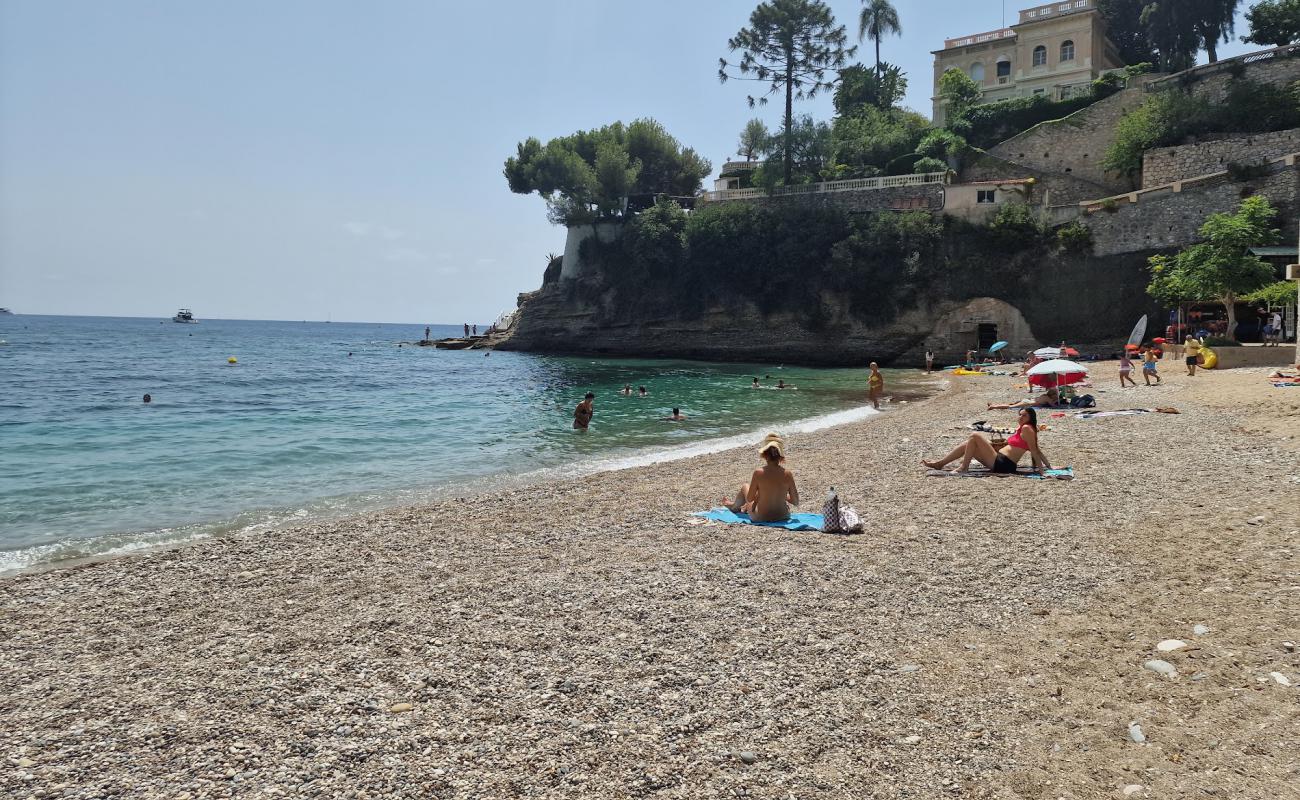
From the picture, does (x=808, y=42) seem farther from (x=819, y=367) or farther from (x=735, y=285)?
(x=819, y=367)

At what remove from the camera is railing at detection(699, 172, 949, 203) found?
4484cm

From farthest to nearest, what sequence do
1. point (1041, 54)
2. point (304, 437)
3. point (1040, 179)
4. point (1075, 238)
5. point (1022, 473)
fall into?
point (1041, 54), point (1040, 179), point (1075, 238), point (304, 437), point (1022, 473)

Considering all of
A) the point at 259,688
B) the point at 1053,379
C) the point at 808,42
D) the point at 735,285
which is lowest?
the point at 259,688

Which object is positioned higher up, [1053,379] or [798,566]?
[1053,379]

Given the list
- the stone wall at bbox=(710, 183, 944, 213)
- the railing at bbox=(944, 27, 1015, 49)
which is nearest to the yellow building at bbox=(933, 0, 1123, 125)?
the railing at bbox=(944, 27, 1015, 49)

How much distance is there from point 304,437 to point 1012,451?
1612 cm

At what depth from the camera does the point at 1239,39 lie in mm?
44031

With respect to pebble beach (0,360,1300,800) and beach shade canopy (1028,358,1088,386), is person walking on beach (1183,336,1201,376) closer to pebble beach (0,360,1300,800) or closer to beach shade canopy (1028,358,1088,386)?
beach shade canopy (1028,358,1088,386)

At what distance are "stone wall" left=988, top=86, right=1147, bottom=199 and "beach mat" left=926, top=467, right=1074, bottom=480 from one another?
40018mm

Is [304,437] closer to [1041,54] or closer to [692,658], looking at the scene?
[692,658]

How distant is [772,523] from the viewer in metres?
8.41

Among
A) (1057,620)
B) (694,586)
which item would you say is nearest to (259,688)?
(694,586)

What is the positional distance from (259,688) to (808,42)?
183 ft

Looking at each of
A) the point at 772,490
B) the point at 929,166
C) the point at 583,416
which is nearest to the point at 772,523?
the point at 772,490
